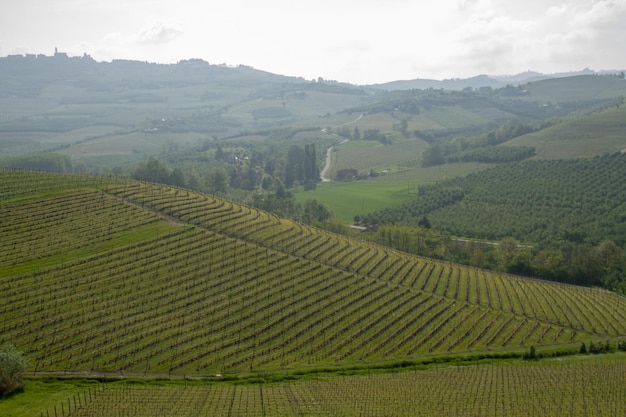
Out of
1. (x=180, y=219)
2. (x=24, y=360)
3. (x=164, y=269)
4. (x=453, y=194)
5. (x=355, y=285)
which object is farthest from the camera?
(x=453, y=194)

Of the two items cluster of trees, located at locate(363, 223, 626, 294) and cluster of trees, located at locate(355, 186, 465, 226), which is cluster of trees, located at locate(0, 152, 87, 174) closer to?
cluster of trees, located at locate(355, 186, 465, 226)

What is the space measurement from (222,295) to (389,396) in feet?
89.9

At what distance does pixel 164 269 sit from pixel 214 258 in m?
7.69

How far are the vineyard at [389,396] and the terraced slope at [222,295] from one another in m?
5.08

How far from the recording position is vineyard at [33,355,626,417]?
44656mm

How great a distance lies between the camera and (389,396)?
161ft

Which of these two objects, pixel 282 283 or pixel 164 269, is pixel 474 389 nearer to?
pixel 282 283

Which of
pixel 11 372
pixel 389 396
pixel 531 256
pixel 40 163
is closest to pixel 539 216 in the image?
pixel 531 256

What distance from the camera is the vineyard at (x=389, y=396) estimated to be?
147 feet

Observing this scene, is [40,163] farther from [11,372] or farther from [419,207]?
[11,372]

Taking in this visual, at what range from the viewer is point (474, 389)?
169 feet

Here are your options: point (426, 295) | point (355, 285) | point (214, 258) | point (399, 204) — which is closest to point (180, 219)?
point (214, 258)

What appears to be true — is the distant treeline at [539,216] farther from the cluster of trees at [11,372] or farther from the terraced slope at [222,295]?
the cluster of trees at [11,372]

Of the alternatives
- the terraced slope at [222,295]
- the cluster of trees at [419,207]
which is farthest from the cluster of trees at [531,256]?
the cluster of trees at [419,207]
